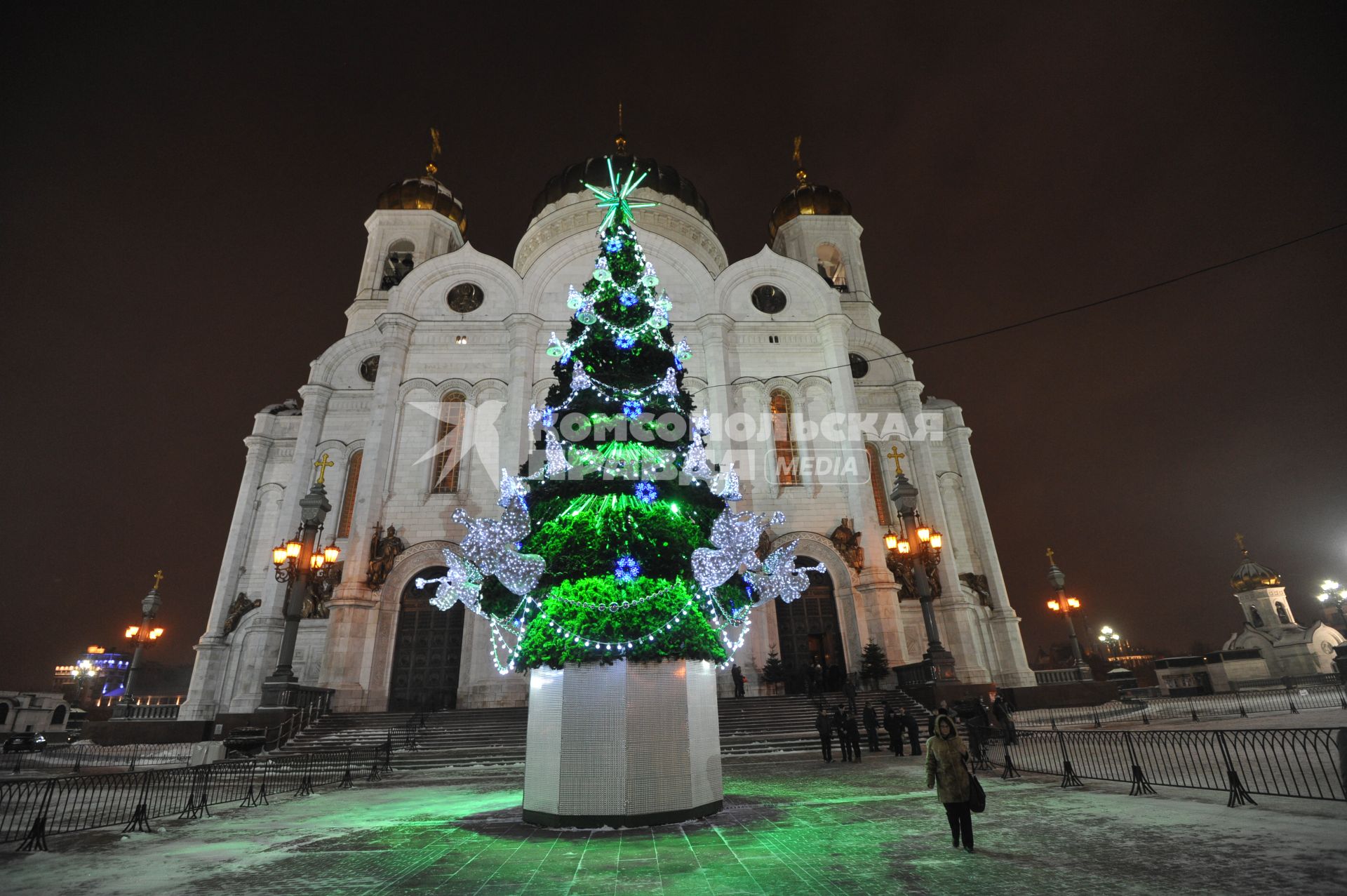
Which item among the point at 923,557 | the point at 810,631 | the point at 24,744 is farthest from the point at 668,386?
the point at 24,744

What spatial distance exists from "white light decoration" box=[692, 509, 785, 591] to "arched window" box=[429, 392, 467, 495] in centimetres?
1560

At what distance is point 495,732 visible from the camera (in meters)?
15.5

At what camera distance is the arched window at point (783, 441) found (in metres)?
22.7

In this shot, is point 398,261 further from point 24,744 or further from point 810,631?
point 810,631

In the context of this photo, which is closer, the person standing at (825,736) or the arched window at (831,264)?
the person standing at (825,736)

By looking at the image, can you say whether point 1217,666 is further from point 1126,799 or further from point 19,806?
point 19,806

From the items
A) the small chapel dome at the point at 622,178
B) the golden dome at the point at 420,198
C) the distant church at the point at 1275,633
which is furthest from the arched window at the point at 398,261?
the distant church at the point at 1275,633

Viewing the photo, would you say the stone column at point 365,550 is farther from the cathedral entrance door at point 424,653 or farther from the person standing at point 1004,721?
the person standing at point 1004,721

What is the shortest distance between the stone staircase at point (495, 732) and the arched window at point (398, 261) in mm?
20955

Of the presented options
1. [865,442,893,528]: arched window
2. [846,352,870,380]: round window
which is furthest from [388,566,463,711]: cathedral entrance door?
[846,352,870,380]: round window

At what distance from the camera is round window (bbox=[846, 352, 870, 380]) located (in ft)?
87.8

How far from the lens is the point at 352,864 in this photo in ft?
17.3

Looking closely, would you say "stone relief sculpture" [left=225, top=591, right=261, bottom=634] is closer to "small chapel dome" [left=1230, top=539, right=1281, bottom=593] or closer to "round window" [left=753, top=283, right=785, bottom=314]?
"round window" [left=753, top=283, right=785, bottom=314]

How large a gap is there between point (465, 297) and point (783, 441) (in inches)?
544
